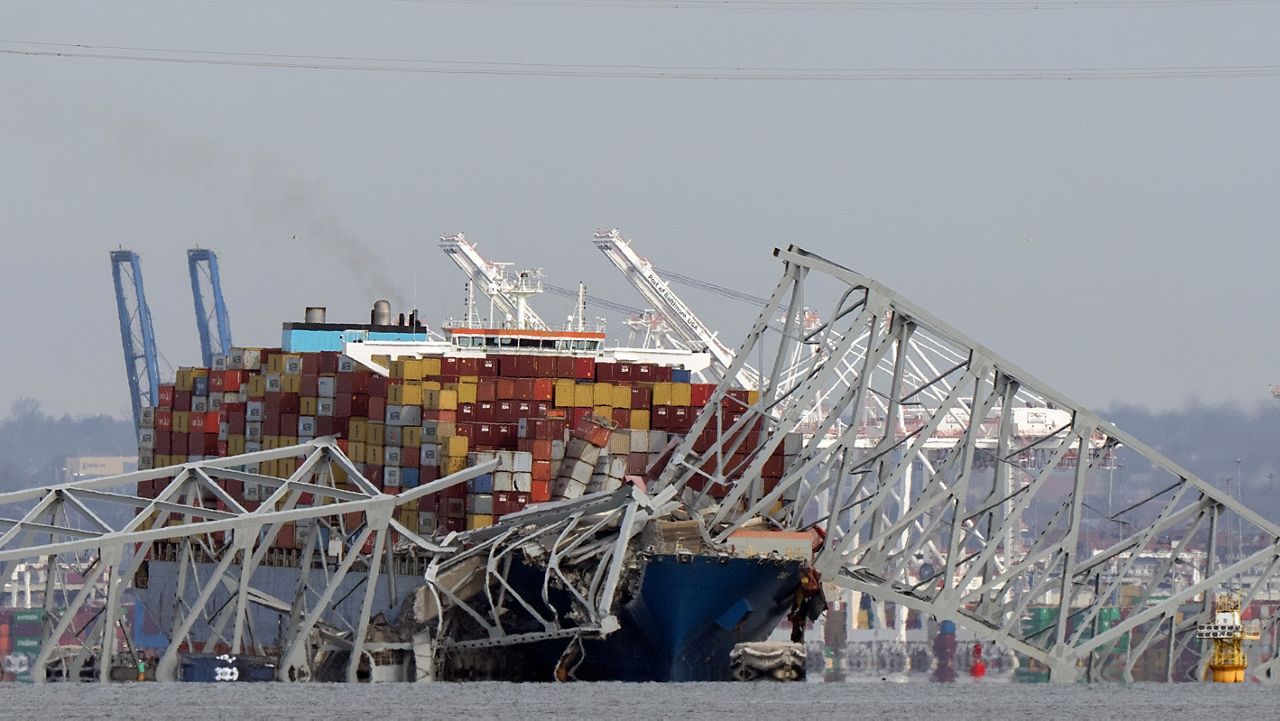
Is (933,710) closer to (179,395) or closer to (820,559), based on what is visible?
(820,559)

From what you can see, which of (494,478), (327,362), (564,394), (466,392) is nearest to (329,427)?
(327,362)

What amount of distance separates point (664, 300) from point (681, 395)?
60465mm

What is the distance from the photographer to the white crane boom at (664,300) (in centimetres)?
12974

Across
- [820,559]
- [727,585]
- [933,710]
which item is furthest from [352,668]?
[933,710]

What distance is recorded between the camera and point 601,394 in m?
72.6

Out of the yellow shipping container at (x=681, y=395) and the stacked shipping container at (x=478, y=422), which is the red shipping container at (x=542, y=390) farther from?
the yellow shipping container at (x=681, y=395)

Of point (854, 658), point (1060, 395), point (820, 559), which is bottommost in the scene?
point (854, 658)

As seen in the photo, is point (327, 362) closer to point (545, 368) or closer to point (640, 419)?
point (545, 368)

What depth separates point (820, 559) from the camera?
5266 cm

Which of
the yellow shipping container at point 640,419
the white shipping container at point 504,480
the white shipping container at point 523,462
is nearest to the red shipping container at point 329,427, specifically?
the white shipping container at point 504,480

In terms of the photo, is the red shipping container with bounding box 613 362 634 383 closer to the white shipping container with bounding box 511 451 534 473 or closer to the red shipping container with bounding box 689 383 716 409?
the red shipping container with bounding box 689 383 716 409

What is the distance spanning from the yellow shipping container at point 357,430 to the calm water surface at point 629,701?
3792 centimetres

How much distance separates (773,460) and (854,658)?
253 ft

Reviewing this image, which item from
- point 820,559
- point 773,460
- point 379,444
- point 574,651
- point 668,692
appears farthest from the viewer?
point 379,444
